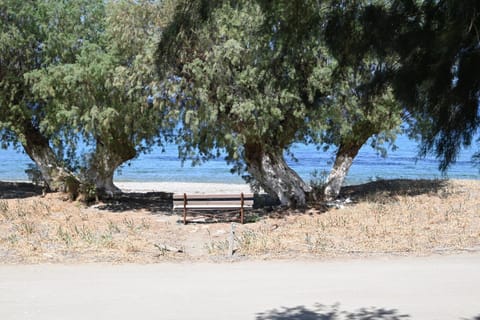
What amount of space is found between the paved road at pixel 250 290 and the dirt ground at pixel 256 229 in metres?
0.61

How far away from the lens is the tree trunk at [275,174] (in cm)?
1424

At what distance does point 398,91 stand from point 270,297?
334 cm

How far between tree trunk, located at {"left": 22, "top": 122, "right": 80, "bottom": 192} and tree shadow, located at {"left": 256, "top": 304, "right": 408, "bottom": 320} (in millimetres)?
10928

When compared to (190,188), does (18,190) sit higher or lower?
higher

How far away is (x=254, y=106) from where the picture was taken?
1150 cm

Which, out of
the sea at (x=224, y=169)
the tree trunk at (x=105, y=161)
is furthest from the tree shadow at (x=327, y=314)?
the sea at (x=224, y=169)

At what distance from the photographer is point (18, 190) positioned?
61.3 ft

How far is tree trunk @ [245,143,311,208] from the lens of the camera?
14242mm

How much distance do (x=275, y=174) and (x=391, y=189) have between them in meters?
3.88

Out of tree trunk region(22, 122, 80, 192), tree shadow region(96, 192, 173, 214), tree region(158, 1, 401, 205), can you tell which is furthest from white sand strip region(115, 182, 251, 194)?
tree region(158, 1, 401, 205)

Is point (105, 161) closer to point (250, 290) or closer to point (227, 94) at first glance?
point (227, 94)

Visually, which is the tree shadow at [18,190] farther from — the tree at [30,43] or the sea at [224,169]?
the sea at [224,169]

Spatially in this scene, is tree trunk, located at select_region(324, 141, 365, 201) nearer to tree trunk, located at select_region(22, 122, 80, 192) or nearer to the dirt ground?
the dirt ground

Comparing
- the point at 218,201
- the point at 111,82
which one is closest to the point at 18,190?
the point at 111,82
